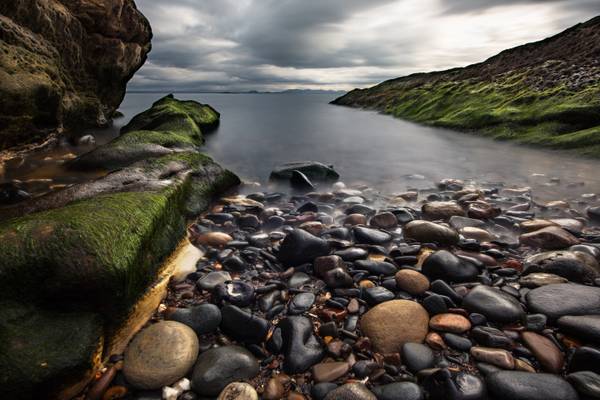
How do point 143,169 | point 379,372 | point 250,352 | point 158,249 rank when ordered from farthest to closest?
point 143,169 < point 158,249 < point 250,352 < point 379,372

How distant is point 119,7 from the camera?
20844 mm

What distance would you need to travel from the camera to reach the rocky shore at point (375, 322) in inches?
113

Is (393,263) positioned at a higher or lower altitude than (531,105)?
lower

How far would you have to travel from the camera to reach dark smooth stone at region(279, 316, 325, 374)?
124 inches

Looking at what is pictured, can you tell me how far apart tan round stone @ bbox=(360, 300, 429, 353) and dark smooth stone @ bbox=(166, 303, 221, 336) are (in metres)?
1.66

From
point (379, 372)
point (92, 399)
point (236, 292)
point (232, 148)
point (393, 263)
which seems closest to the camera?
point (92, 399)

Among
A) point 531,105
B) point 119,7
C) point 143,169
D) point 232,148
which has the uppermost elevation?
point 119,7

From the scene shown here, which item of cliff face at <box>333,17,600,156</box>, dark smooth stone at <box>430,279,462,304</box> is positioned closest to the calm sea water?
cliff face at <box>333,17,600,156</box>

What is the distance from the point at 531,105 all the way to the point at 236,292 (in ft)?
85.2

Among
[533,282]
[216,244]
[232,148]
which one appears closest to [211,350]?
[216,244]

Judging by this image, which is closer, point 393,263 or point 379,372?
point 379,372

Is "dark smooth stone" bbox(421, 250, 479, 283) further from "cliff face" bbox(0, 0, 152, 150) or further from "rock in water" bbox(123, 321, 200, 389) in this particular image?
"cliff face" bbox(0, 0, 152, 150)

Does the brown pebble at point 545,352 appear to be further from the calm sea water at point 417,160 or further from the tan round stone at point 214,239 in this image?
the calm sea water at point 417,160

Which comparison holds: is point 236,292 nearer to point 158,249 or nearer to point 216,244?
point 158,249
